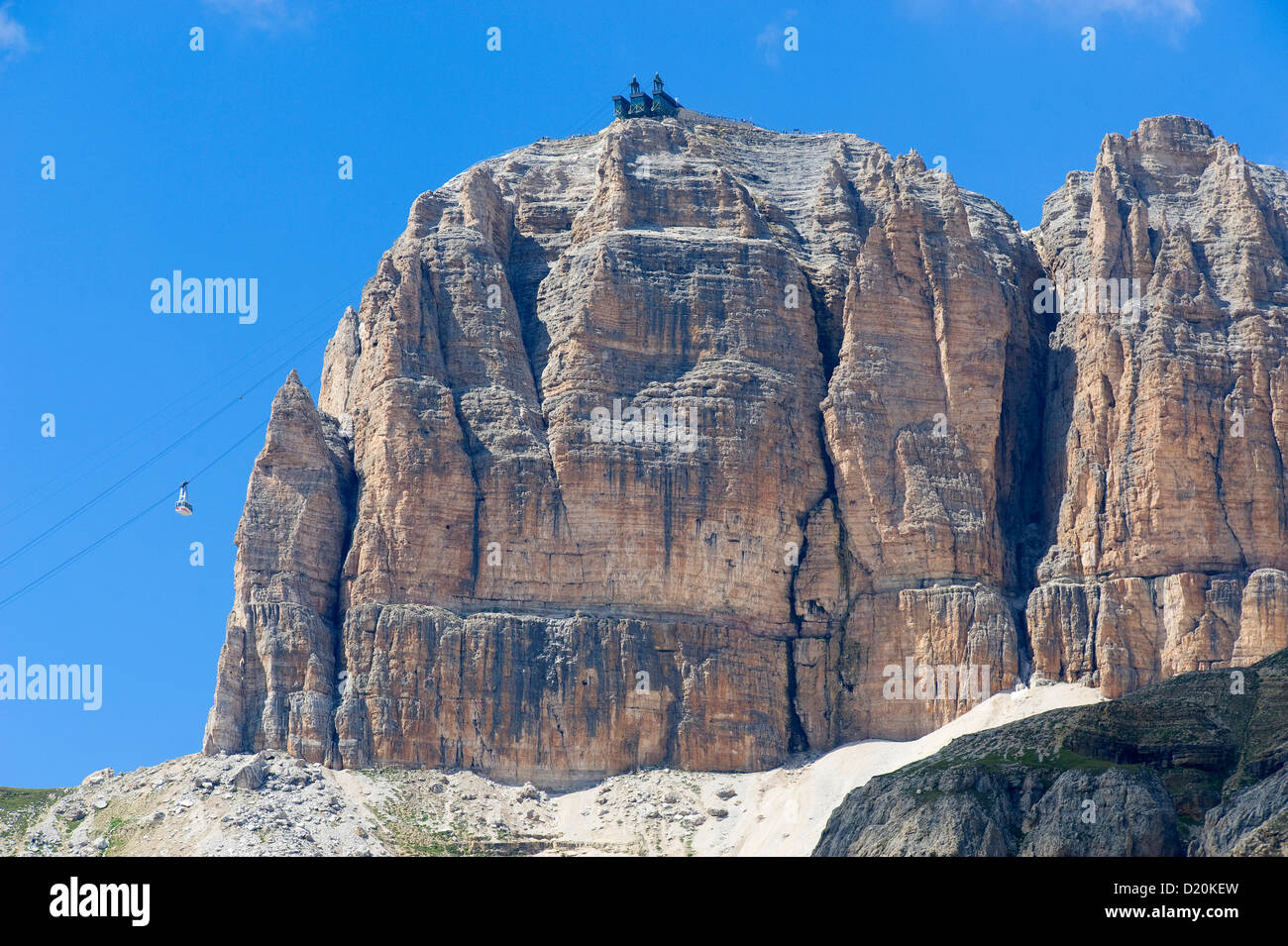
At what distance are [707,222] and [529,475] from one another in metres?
21.7

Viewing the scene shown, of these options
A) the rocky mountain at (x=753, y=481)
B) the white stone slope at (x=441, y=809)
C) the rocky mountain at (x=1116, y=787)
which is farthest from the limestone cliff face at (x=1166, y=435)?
the rocky mountain at (x=1116, y=787)

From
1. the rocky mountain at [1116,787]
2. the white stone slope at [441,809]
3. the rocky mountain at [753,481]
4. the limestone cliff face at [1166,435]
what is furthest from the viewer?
the rocky mountain at [753,481]

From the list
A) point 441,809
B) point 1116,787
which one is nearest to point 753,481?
point 441,809

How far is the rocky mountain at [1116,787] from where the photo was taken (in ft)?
268

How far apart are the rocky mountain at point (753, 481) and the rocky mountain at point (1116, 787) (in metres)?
Result: 28.4

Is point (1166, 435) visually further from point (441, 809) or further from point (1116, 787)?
point (1116, 787)

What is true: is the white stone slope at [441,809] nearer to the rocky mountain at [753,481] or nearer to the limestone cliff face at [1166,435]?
the rocky mountain at [753,481]

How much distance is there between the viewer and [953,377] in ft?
449

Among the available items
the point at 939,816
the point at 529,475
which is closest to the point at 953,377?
the point at 529,475

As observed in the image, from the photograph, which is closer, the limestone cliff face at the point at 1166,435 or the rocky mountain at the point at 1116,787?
the rocky mountain at the point at 1116,787

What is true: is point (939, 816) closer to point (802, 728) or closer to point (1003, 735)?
point (1003, 735)

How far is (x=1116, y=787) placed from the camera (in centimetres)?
8456

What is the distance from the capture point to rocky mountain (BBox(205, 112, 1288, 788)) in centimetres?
12731

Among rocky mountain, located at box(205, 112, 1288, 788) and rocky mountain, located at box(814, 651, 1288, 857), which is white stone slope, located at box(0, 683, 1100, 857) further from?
rocky mountain, located at box(814, 651, 1288, 857)
